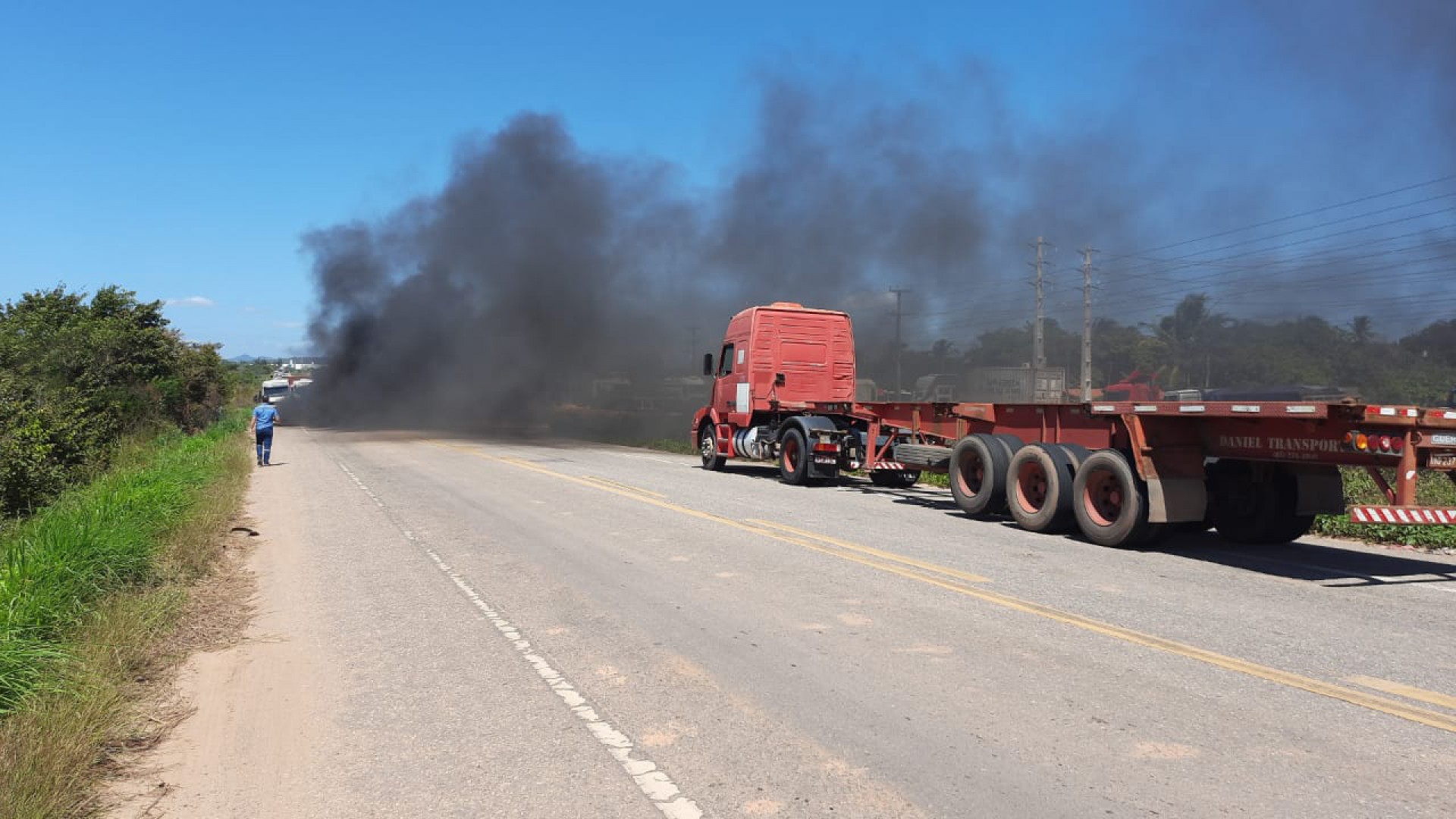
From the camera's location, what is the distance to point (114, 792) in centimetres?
351

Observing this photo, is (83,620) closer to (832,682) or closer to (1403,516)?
(832,682)

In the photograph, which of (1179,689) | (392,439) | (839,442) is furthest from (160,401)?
(1179,689)

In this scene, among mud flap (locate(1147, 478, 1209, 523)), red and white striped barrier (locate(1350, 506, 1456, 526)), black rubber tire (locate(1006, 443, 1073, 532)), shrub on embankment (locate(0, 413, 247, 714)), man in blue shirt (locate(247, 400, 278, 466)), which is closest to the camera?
shrub on embankment (locate(0, 413, 247, 714))

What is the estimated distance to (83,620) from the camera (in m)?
5.64

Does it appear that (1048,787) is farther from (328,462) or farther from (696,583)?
(328,462)

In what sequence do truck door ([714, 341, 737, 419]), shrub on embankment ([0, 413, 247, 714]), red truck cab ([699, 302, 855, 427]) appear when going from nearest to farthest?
shrub on embankment ([0, 413, 247, 714])
red truck cab ([699, 302, 855, 427])
truck door ([714, 341, 737, 419])

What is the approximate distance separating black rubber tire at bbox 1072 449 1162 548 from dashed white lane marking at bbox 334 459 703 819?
5.66 metres

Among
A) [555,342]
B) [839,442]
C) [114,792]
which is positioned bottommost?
[114,792]

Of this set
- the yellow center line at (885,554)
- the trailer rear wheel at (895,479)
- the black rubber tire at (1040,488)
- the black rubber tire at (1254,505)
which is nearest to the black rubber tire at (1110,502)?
the black rubber tire at (1040,488)

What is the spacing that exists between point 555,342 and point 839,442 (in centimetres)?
2492

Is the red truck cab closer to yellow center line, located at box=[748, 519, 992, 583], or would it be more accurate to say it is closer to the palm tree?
yellow center line, located at box=[748, 519, 992, 583]

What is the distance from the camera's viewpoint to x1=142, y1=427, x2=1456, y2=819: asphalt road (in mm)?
3479

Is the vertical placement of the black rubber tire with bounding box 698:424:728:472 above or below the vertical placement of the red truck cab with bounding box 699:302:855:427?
below

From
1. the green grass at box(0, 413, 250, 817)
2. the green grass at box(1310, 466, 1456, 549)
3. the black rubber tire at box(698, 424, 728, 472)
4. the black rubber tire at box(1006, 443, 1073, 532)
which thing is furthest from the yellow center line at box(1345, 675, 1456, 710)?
the black rubber tire at box(698, 424, 728, 472)
